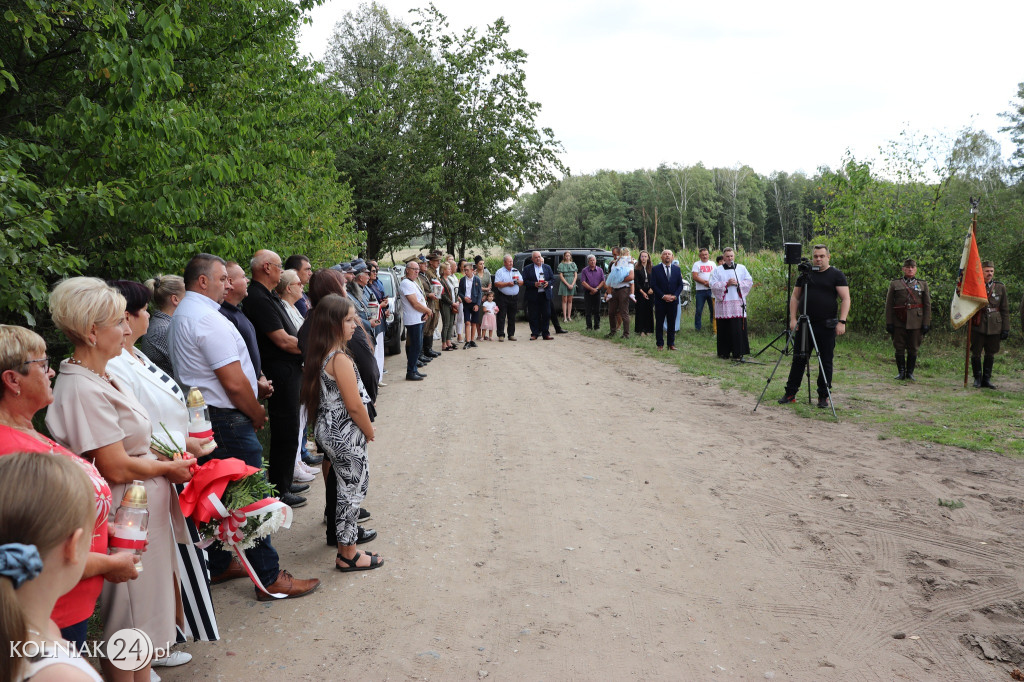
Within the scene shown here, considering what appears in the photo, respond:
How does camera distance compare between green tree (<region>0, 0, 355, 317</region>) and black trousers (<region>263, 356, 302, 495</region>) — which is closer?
green tree (<region>0, 0, 355, 317</region>)

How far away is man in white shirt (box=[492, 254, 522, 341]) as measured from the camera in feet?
55.1

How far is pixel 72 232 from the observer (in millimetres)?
6508

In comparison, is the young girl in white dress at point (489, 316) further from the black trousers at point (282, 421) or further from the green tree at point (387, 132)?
the black trousers at point (282, 421)

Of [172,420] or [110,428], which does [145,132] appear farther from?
[110,428]

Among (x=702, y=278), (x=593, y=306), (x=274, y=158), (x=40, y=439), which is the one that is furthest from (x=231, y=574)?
(x=593, y=306)

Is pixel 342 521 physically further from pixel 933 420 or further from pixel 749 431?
pixel 933 420

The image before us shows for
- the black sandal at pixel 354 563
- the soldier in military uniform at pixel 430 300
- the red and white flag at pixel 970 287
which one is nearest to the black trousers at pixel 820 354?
the red and white flag at pixel 970 287

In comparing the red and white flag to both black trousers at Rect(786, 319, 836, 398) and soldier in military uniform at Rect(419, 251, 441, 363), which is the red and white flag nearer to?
black trousers at Rect(786, 319, 836, 398)

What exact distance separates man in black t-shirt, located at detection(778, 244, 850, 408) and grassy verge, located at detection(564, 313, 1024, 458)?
0.46 metres

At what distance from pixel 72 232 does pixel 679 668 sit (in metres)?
6.21

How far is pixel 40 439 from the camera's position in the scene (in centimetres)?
260

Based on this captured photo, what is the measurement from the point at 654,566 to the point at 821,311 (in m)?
6.25

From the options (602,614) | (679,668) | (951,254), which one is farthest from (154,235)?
(951,254)

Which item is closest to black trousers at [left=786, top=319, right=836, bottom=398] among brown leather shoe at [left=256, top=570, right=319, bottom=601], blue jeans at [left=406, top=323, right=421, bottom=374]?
blue jeans at [left=406, top=323, right=421, bottom=374]
